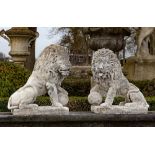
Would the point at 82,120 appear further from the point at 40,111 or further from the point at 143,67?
the point at 143,67

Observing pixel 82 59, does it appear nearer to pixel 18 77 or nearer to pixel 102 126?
pixel 18 77

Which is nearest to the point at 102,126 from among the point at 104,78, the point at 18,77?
the point at 104,78

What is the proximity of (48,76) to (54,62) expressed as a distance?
0.77 ft

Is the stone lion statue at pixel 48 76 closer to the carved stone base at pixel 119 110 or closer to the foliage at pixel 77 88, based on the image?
the carved stone base at pixel 119 110

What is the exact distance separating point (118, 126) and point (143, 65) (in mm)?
6798

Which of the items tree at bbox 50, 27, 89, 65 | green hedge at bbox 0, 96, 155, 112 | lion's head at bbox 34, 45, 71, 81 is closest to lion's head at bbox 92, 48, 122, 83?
lion's head at bbox 34, 45, 71, 81

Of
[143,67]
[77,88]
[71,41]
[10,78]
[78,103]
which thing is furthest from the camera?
[71,41]

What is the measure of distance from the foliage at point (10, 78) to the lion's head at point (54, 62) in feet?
7.98

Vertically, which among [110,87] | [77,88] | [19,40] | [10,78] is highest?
[19,40]

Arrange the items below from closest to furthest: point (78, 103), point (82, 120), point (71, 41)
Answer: point (82, 120) < point (78, 103) < point (71, 41)

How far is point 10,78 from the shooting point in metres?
9.95

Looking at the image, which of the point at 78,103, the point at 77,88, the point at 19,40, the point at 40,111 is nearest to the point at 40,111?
the point at 40,111

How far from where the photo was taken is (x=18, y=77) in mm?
10117

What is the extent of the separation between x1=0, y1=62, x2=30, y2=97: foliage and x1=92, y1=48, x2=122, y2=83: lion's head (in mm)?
2842
